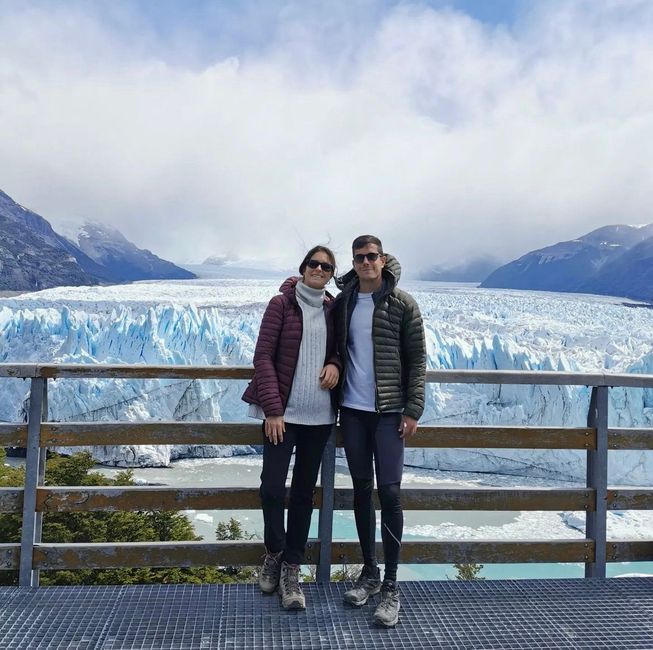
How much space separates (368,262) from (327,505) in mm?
1123

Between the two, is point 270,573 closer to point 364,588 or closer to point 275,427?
point 364,588

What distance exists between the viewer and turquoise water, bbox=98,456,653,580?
12984 mm

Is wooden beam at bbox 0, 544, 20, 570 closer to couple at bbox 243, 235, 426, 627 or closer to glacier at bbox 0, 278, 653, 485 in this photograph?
couple at bbox 243, 235, 426, 627

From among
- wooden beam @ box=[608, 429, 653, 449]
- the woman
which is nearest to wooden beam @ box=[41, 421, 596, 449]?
wooden beam @ box=[608, 429, 653, 449]

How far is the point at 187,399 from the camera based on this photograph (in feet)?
62.4

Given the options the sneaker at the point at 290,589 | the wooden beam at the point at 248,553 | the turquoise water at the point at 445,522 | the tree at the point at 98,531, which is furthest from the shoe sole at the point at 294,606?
the turquoise water at the point at 445,522

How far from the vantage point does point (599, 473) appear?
9.49 ft

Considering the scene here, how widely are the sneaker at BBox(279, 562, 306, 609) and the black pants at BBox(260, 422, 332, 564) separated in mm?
34

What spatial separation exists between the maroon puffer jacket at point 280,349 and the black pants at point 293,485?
170 mm

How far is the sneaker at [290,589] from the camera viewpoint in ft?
8.11

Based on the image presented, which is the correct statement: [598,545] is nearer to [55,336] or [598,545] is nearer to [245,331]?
[245,331]

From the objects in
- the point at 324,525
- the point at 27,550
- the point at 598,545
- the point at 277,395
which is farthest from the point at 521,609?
the point at 27,550

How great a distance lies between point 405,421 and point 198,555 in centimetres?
115

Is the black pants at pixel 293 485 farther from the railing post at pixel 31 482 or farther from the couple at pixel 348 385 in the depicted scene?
the railing post at pixel 31 482
